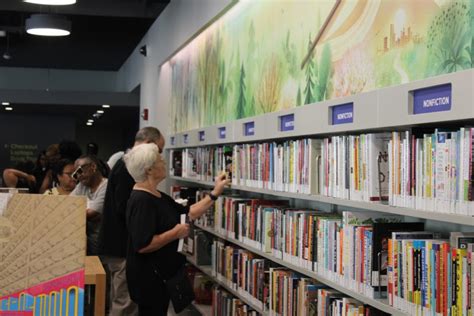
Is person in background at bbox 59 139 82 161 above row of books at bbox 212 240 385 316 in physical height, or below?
above

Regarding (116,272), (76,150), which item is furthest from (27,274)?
(76,150)

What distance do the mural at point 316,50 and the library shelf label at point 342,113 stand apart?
0.20 m

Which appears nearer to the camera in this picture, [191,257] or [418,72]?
[418,72]

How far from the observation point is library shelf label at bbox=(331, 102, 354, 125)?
11.5 ft

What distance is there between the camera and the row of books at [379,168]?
256 centimetres

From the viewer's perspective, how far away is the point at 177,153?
26.6 ft

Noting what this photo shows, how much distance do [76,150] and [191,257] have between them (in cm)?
173

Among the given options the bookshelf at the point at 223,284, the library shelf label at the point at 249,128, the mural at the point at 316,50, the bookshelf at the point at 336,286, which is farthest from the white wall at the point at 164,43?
the bookshelf at the point at 223,284

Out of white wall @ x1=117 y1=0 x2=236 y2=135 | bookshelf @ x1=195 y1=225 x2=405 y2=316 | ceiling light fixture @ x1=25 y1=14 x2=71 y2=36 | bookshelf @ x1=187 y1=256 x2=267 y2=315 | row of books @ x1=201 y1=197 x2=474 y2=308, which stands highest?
ceiling light fixture @ x1=25 y1=14 x2=71 y2=36

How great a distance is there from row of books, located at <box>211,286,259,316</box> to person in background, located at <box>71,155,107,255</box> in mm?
1106

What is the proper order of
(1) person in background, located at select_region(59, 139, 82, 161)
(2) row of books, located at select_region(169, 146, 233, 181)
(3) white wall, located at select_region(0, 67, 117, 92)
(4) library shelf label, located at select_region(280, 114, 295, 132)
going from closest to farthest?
1. (4) library shelf label, located at select_region(280, 114, 295, 132)
2. (2) row of books, located at select_region(169, 146, 233, 181)
3. (1) person in background, located at select_region(59, 139, 82, 161)
4. (3) white wall, located at select_region(0, 67, 117, 92)

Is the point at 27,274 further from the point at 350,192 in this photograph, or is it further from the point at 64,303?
the point at 350,192

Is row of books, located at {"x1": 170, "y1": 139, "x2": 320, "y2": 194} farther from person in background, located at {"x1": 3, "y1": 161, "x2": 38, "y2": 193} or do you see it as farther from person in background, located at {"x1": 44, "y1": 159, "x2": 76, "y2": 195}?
person in background, located at {"x1": 3, "y1": 161, "x2": 38, "y2": 193}

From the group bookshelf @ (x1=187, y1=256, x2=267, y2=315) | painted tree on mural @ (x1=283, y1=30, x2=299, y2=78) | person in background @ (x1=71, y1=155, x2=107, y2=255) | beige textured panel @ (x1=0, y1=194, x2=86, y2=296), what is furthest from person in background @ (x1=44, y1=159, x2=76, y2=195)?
beige textured panel @ (x1=0, y1=194, x2=86, y2=296)
